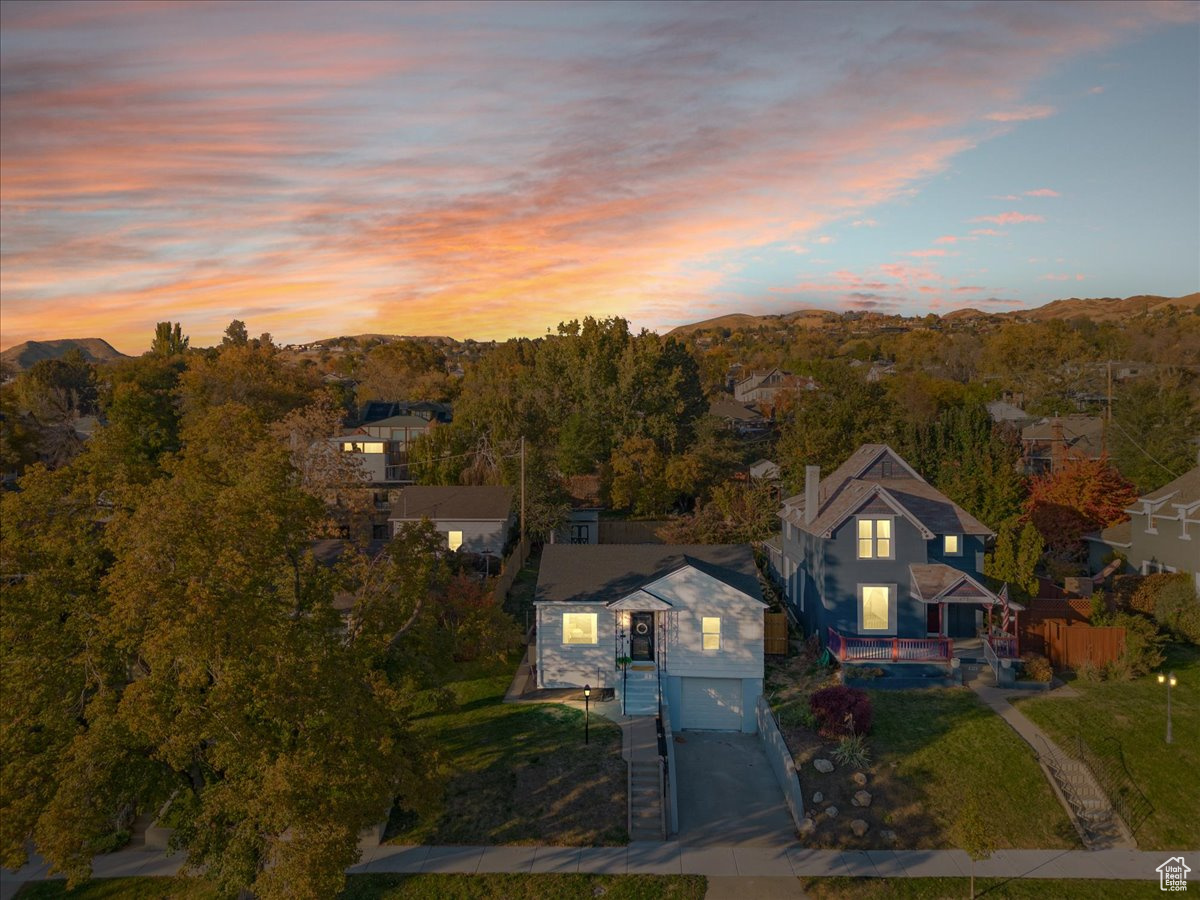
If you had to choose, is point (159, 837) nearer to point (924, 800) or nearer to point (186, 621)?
point (186, 621)

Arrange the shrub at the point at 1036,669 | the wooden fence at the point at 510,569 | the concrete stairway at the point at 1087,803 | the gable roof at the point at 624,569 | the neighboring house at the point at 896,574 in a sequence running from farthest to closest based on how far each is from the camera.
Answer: the wooden fence at the point at 510,569 < the neighboring house at the point at 896,574 < the gable roof at the point at 624,569 < the shrub at the point at 1036,669 < the concrete stairway at the point at 1087,803

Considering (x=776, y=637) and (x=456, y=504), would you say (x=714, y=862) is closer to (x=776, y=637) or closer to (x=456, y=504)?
(x=776, y=637)

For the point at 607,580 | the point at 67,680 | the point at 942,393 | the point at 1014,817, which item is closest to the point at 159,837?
the point at 67,680

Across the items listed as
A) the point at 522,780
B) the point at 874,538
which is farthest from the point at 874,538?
the point at 522,780

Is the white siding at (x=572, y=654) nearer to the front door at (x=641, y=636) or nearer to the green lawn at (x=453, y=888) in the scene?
the front door at (x=641, y=636)

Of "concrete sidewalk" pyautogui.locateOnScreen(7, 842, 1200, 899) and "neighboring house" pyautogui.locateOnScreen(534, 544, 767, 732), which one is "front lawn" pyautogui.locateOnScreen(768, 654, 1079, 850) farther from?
"neighboring house" pyautogui.locateOnScreen(534, 544, 767, 732)

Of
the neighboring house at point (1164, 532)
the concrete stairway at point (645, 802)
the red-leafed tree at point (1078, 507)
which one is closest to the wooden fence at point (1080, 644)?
the neighboring house at point (1164, 532)

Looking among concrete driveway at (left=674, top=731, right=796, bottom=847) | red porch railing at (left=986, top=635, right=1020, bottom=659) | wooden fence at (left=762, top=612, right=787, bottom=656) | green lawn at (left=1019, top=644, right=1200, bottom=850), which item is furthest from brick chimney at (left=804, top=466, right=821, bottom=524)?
green lawn at (left=1019, top=644, right=1200, bottom=850)
